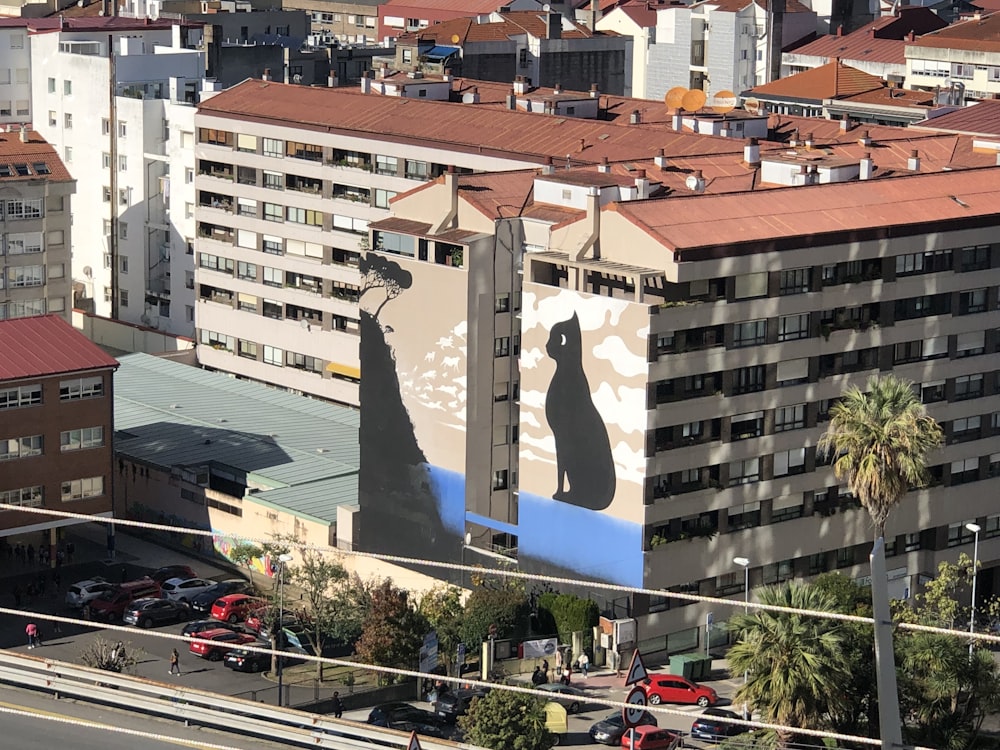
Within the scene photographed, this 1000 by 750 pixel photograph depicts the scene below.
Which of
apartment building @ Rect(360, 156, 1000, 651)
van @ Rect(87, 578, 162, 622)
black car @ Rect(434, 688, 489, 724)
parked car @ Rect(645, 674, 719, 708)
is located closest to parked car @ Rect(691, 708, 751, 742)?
parked car @ Rect(645, 674, 719, 708)

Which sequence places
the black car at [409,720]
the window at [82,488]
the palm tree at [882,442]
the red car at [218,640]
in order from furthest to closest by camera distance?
the window at [82,488] < the red car at [218,640] < the palm tree at [882,442] < the black car at [409,720]

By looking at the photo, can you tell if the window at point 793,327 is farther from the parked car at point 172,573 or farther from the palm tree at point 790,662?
the parked car at point 172,573

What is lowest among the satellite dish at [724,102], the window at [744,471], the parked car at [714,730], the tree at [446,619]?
the parked car at [714,730]

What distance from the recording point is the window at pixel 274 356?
13250 cm

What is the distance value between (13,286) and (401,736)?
3539 inches

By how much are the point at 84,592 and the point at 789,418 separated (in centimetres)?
3444

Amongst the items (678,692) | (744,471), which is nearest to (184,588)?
(678,692)

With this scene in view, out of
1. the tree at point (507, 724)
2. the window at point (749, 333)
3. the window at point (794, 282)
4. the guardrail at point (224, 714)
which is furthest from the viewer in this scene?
the window at point (794, 282)

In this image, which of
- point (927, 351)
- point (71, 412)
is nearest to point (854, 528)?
point (927, 351)

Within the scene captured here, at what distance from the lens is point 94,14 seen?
192m

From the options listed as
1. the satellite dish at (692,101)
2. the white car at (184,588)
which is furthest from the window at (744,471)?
the satellite dish at (692,101)

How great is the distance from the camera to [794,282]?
8875 centimetres

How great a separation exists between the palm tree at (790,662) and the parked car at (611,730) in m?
9.43

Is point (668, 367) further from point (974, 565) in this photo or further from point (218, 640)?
point (218, 640)
